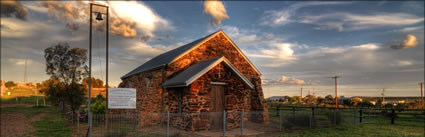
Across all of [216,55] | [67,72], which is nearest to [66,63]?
[67,72]

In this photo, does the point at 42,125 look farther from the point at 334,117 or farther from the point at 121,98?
the point at 334,117

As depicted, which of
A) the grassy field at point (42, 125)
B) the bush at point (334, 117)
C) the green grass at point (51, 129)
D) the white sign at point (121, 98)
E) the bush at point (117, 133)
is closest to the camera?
the white sign at point (121, 98)

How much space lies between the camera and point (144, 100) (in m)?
20.0

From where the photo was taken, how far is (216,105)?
16.0 metres

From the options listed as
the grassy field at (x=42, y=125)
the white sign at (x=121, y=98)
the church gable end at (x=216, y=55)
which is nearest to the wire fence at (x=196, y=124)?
the white sign at (x=121, y=98)

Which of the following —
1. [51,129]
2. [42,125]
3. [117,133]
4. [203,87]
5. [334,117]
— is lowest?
[42,125]

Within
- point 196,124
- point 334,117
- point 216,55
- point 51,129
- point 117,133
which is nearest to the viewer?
point 117,133

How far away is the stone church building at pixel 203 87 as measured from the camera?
14.6 metres

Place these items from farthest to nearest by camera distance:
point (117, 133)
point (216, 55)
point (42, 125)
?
1. point (216, 55)
2. point (42, 125)
3. point (117, 133)

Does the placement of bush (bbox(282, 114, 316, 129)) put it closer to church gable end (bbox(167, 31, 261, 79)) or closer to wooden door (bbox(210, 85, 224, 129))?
wooden door (bbox(210, 85, 224, 129))

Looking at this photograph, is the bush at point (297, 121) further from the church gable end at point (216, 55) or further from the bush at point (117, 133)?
the bush at point (117, 133)

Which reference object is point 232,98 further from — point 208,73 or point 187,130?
point 187,130

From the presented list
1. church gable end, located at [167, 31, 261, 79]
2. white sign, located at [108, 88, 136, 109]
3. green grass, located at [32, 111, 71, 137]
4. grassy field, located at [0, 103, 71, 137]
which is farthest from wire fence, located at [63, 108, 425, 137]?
church gable end, located at [167, 31, 261, 79]

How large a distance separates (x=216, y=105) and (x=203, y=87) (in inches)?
71.0
